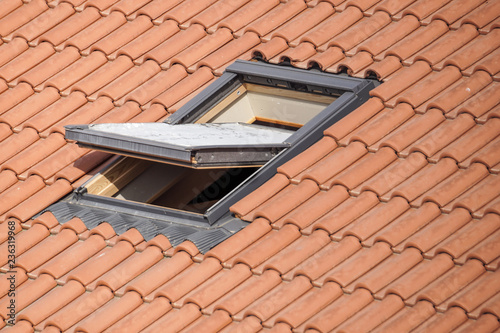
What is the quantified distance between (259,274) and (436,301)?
1279mm

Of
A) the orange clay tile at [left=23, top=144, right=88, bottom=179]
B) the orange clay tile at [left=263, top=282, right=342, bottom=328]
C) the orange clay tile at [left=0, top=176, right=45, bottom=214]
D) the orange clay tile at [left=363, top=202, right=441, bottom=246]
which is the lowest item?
the orange clay tile at [left=263, top=282, right=342, bottom=328]

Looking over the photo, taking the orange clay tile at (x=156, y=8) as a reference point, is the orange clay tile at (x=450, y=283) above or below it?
below

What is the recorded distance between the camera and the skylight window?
25.0 ft

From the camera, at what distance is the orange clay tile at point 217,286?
7.03 meters

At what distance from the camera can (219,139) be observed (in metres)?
7.85

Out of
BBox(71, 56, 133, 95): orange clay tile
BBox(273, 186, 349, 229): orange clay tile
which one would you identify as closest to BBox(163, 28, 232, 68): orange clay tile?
BBox(71, 56, 133, 95): orange clay tile

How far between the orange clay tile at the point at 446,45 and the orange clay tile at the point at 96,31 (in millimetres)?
2776

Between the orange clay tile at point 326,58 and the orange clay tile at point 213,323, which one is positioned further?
the orange clay tile at point 326,58

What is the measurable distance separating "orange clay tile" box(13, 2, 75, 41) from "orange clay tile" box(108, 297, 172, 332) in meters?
3.61

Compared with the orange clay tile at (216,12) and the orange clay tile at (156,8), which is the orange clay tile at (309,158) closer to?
the orange clay tile at (216,12)

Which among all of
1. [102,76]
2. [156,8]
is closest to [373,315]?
[102,76]

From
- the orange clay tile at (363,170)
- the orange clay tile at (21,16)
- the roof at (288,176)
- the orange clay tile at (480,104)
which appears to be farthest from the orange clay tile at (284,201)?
the orange clay tile at (21,16)

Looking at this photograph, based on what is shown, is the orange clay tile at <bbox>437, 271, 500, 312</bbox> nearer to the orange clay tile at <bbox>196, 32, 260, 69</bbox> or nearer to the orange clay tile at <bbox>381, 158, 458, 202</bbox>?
the orange clay tile at <bbox>381, 158, 458, 202</bbox>

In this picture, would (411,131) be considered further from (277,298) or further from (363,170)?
(277,298)
